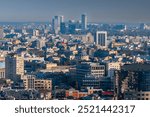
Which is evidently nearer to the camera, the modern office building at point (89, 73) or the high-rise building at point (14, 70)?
the modern office building at point (89, 73)

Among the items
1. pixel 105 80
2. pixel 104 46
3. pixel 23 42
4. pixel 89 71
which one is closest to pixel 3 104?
pixel 105 80

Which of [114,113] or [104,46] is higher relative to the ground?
[114,113]

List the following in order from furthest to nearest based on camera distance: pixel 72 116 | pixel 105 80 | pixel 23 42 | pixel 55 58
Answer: pixel 23 42
pixel 55 58
pixel 105 80
pixel 72 116

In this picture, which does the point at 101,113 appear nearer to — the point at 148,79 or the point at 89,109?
the point at 89,109

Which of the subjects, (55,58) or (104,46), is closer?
(55,58)

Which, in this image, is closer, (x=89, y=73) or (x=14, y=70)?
(x=14, y=70)

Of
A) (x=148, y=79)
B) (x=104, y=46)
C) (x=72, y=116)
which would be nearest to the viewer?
(x=72, y=116)

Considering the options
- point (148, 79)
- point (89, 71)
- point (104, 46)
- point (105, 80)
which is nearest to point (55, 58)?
point (104, 46)

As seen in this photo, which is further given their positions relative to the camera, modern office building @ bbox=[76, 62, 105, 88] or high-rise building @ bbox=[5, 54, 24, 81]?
high-rise building @ bbox=[5, 54, 24, 81]

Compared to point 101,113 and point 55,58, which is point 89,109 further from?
point 55,58
